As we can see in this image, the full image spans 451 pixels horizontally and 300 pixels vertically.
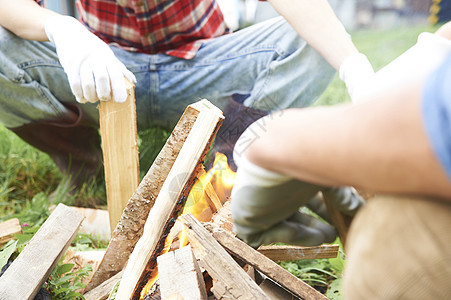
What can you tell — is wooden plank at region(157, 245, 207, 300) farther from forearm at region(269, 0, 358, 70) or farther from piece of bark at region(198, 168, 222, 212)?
forearm at region(269, 0, 358, 70)

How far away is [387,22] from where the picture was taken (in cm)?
1156

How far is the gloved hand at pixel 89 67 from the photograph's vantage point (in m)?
1.48

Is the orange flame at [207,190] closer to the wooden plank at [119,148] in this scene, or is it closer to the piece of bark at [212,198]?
the piece of bark at [212,198]

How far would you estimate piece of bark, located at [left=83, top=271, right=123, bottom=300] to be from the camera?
1.35 meters

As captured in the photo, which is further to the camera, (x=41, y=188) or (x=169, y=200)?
(x=41, y=188)

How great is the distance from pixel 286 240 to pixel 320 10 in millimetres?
1123

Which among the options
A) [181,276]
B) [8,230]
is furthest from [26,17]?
[181,276]

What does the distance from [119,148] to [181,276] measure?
0.65m

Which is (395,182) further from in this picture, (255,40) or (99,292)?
(255,40)

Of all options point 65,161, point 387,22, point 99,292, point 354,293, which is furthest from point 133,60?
point 387,22

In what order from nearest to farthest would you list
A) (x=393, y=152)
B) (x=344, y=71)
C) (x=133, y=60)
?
(x=393, y=152)
(x=344, y=71)
(x=133, y=60)

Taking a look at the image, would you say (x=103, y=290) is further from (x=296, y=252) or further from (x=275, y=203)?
(x=275, y=203)

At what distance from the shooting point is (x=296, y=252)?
1589mm

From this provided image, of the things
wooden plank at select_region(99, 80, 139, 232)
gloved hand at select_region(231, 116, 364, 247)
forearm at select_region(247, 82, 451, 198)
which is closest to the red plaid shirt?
wooden plank at select_region(99, 80, 139, 232)
